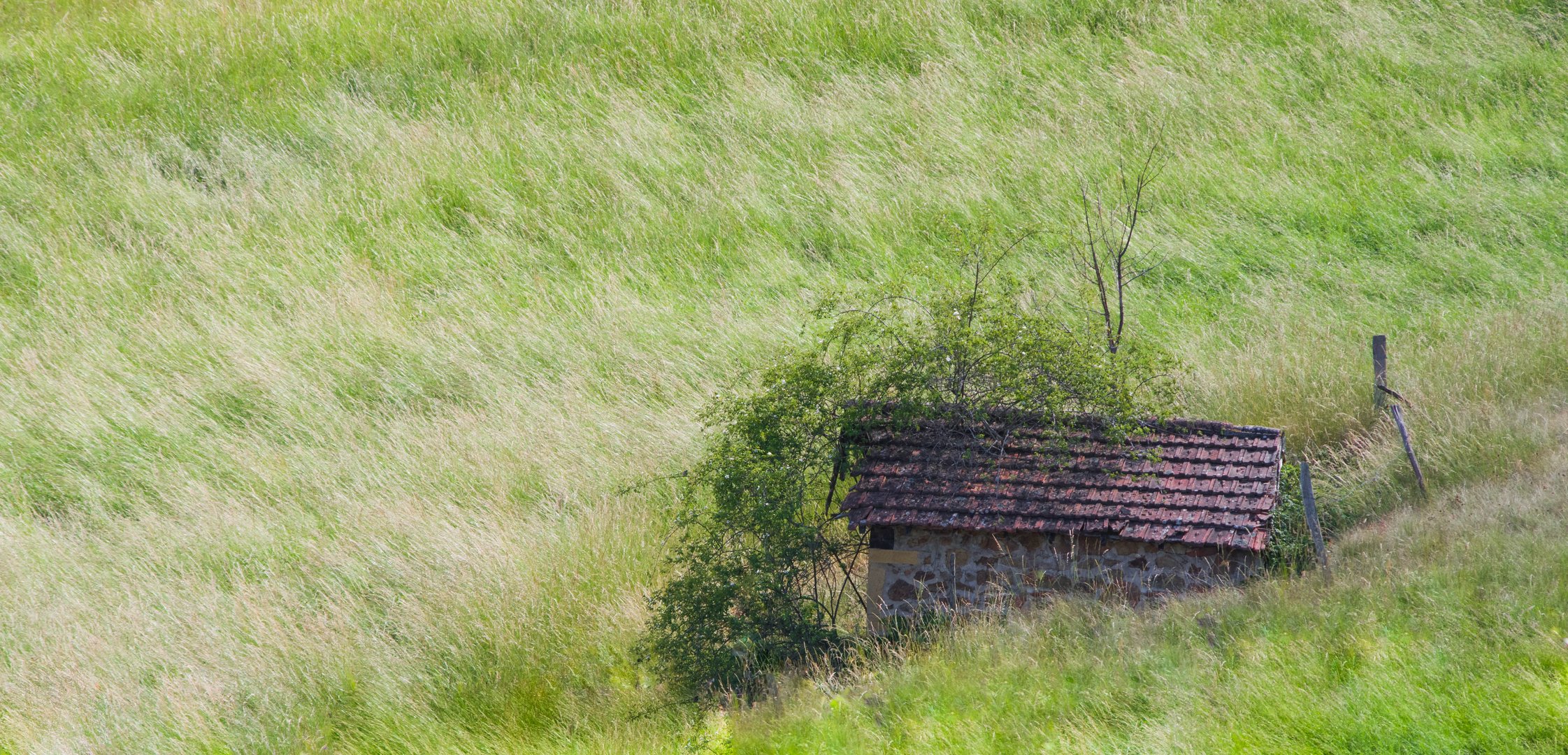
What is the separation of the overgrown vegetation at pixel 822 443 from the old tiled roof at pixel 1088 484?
0.62ft

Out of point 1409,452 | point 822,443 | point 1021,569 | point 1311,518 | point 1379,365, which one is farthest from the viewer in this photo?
point 1379,365

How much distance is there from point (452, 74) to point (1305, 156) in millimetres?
14531

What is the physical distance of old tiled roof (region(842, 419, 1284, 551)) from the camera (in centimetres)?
960

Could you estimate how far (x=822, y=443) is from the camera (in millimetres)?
10602

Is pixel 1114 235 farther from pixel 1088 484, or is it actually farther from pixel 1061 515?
pixel 1061 515

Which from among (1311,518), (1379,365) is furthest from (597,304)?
(1311,518)

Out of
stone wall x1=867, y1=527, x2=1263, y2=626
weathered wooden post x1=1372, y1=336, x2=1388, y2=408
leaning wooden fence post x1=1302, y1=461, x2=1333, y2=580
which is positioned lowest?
stone wall x1=867, y1=527, x2=1263, y2=626

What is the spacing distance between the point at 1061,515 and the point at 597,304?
9.45 metres

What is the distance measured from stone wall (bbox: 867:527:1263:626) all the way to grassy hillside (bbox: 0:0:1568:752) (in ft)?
1.80

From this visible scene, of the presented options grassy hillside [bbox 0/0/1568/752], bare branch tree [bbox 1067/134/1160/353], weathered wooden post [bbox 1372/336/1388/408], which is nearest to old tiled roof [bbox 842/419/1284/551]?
grassy hillside [bbox 0/0/1568/752]

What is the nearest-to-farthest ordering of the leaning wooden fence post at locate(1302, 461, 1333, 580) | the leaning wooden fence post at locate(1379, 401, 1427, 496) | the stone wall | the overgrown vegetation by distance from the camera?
the stone wall < the leaning wooden fence post at locate(1302, 461, 1333, 580) < the overgrown vegetation < the leaning wooden fence post at locate(1379, 401, 1427, 496)

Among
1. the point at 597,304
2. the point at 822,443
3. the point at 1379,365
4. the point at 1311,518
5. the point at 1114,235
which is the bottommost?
the point at 597,304

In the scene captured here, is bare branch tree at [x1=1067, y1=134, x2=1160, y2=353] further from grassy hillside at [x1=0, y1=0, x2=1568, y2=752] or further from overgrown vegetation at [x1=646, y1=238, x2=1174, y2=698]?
overgrown vegetation at [x1=646, y1=238, x2=1174, y2=698]

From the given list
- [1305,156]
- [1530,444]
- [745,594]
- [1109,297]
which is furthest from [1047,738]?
[1305,156]
